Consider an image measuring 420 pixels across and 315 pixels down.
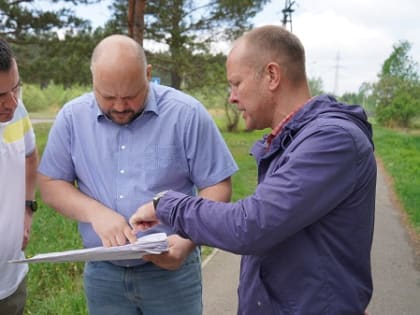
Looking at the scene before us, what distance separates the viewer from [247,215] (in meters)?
1.65

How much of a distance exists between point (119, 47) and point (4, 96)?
1.86ft

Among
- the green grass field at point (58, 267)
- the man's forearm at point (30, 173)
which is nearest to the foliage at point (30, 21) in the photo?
→ the green grass field at point (58, 267)

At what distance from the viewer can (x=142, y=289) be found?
8.02ft

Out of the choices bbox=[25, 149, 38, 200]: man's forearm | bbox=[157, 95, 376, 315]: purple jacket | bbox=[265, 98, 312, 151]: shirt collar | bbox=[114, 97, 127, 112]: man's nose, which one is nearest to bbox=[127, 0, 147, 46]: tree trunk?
bbox=[25, 149, 38, 200]: man's forearm

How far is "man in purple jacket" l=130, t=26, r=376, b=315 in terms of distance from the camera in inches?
63.8

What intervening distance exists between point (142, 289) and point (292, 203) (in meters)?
1.14

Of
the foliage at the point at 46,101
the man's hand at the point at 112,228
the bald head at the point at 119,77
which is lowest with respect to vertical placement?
the foliage at the point at 46,101

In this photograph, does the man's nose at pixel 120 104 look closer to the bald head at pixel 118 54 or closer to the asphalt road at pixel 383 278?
the bald head at pixel 118 54

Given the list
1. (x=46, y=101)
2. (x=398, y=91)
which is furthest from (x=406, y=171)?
(x=46, y=101)

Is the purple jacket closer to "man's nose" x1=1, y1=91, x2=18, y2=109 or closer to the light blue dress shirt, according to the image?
the light blue dress shirt

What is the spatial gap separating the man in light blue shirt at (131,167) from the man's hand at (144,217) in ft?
0.69

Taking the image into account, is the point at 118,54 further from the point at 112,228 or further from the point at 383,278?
the point at 383,278

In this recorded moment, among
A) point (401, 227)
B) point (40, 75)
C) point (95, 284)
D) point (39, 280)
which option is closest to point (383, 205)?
point (401, 227)

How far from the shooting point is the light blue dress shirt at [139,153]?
238cm
